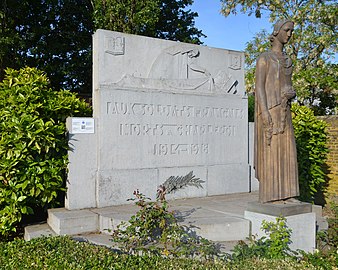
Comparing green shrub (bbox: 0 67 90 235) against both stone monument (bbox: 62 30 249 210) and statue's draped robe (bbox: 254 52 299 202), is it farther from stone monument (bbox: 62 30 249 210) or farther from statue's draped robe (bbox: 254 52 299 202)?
statue's draped robe (bbox: 254 52 299 202)

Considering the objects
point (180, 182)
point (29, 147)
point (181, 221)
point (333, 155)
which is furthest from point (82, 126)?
point (333, 155)

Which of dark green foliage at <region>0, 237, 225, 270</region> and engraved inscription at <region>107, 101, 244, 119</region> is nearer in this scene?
dark green foliage at <region>0, 237, 225, 270</region>

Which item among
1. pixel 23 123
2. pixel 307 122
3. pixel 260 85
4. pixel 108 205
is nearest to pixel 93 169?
pixel 108 205

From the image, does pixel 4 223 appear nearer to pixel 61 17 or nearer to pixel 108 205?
pixel 108 205

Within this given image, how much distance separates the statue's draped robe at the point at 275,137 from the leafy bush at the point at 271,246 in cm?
41

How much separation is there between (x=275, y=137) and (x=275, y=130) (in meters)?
Answer: 0.09

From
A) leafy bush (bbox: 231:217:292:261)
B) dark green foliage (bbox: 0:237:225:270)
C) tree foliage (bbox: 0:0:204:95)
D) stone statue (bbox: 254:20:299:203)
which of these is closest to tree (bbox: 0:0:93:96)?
tree foliage (bbox: 0:0:204:95)

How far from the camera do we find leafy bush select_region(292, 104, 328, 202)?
833cm

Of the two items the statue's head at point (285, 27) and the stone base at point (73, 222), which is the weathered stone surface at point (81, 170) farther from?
the statue's head at point (285, 27)

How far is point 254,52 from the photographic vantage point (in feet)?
50.6

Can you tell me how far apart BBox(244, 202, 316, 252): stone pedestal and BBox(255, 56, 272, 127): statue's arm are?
1.05 meters

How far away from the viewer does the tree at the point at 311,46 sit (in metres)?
13.1

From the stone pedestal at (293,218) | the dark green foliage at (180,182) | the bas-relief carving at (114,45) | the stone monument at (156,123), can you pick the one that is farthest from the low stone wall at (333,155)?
the bas-relief carving at (114,45)

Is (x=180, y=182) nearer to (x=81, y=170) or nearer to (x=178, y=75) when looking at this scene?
(x=81, y=170)
